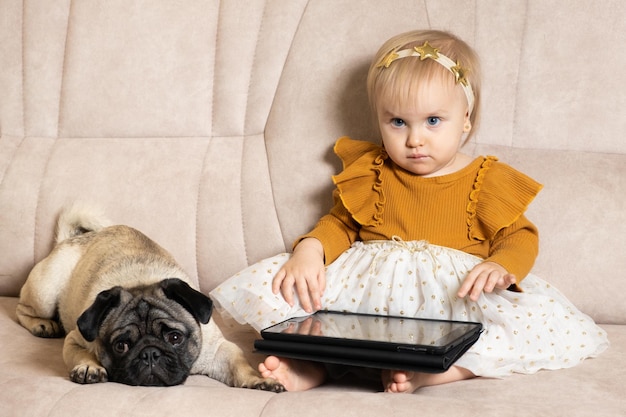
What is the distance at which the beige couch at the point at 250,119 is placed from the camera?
7.17ft

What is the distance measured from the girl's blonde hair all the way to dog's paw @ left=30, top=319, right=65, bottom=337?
3.67ft

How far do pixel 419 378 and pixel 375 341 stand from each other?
183 mm

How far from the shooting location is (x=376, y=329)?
1.73m

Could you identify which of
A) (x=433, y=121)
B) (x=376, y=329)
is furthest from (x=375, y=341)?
(x=433, y=121)

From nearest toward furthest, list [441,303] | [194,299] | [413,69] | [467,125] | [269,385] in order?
[269,385]
[194,299]
[441,303]
[413,69]
[467,125]

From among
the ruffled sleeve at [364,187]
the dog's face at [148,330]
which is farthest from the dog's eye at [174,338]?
the ruffled sleeve at [364,187]

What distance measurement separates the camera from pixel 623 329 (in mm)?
2074

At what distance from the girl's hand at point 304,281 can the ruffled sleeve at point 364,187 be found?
0.20 meters

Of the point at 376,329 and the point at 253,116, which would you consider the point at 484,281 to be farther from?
the point at 253,116

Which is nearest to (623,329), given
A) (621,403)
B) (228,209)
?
(621,403)

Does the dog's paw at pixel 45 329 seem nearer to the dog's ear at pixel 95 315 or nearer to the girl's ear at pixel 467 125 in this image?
the dog's ear at pixel 95 315

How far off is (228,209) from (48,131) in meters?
0.74

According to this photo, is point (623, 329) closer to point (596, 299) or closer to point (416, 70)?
point (596, 299)

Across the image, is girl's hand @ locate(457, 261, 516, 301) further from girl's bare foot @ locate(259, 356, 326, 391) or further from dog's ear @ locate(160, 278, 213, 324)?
dog's ear @ locate(160, 278, 213, 324)
